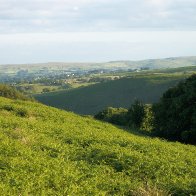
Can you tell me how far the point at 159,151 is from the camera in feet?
89.9

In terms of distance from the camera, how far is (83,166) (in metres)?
20.3

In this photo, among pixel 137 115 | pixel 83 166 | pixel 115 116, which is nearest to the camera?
pixel 83 166

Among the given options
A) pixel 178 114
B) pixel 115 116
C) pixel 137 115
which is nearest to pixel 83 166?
pixel 178 114

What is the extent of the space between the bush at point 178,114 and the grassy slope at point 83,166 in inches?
748

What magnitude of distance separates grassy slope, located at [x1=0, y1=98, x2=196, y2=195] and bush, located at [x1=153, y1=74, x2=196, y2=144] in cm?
1899

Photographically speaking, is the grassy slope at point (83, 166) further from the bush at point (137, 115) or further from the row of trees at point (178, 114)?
the bush at point (137, 115)

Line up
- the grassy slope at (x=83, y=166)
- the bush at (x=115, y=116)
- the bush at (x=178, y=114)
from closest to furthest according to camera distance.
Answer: the grassy slope at (x=83, y=166)
the bush at (x=178, y=114)
the bush at (x=115, y=116)

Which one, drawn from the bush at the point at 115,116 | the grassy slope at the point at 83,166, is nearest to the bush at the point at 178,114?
the bush at the point at 115,116

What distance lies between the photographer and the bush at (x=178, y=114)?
154 feet

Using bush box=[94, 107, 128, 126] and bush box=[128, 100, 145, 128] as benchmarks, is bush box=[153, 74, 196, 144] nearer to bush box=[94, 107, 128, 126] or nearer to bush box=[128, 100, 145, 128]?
bush box=[128, 100, 145, 128]

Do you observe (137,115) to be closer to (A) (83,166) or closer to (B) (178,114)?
(B) (178,114)

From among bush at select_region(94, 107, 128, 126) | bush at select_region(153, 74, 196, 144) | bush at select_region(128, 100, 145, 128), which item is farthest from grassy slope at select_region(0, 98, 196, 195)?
bush at select_region(94, 107, 128, 126)

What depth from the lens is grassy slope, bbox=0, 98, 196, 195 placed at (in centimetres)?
1612

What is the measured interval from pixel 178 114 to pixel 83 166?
32.0 metres
